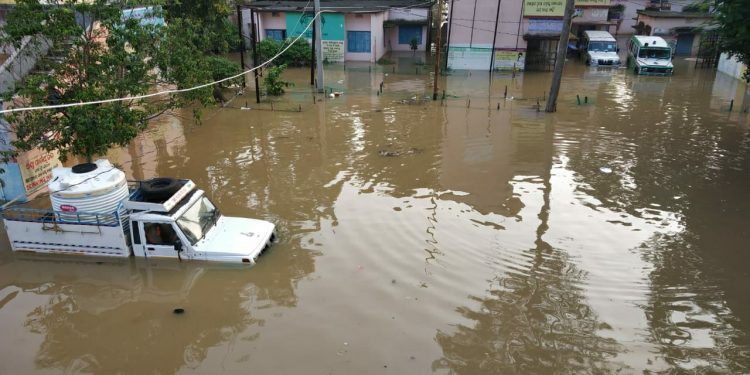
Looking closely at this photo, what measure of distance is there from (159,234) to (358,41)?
32.2 m

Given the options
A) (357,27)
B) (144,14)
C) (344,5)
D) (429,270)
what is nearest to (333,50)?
(357,27)

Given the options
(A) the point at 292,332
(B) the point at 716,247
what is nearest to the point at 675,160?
(B) the point at 716,247

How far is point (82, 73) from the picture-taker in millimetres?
11852

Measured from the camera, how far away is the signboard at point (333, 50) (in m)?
39.8

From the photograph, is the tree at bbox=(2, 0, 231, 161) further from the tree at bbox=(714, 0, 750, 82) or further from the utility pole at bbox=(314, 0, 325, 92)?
the tree at bbox=(714, 0, 750, 82)

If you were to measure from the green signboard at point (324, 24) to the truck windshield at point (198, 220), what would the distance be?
101 feet

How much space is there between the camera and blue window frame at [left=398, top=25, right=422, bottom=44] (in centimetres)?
4550

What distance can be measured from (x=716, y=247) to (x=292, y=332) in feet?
31.2

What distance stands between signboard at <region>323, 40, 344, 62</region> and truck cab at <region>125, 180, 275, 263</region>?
100ft

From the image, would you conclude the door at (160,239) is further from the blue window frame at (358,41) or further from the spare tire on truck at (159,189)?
the blue window frame at (358,41)

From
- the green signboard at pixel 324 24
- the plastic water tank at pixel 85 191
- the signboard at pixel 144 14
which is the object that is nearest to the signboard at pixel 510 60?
the green signboard at pixel 324 24

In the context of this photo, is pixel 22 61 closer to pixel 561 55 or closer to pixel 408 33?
pixel 561 55

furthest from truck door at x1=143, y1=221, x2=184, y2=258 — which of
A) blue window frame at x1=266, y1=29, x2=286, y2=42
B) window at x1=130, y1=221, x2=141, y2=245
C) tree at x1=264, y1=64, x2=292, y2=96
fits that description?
blue window frame at x1=266, y1=29, x2=286, y2=42

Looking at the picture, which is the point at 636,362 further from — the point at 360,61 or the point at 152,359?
the point at 360,61
